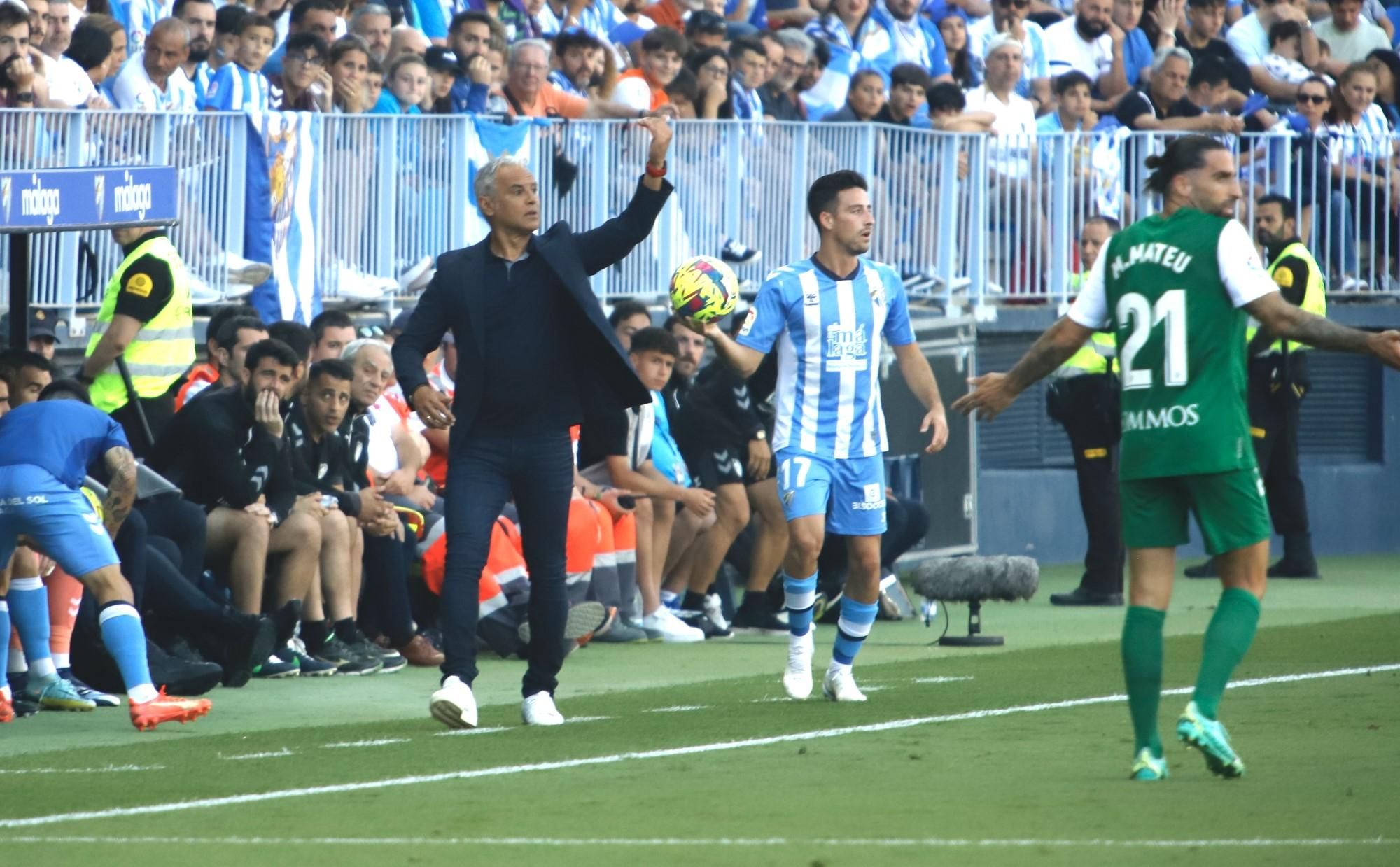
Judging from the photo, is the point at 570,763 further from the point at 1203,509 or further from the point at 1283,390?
the point at 1283,390

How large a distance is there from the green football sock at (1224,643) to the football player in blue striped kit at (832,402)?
2.99 m

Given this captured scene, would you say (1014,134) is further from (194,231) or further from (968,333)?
(194,231)

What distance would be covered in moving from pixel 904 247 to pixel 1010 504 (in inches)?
103

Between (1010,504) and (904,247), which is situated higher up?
(904,247)

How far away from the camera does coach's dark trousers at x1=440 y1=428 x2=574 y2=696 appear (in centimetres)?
974

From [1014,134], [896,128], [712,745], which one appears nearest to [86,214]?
[712,745]

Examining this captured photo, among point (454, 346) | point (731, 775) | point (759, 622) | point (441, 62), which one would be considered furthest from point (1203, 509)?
point (441, 62)

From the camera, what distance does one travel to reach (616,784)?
805cm

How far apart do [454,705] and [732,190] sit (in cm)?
865

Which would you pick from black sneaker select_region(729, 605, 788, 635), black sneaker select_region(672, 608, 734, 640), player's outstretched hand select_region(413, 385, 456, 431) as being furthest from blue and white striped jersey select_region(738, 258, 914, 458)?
black sneaker select_region(729, 605, 788, 635)

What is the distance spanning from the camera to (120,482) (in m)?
10.2

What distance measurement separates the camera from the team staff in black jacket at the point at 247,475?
40.0 ft

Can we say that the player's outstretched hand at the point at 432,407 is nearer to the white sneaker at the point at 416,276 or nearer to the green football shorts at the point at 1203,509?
the green football shorts at the point at 1203,509

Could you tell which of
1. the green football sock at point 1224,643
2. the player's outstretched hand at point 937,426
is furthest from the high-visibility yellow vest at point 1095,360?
the green football sock at point 1224,643
